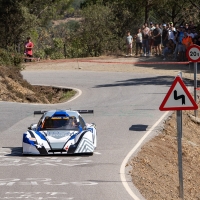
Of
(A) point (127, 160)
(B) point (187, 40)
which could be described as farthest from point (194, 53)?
(B) point (187, 40)

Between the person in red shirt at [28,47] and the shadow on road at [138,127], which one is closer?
the shadow on road at [138,127]

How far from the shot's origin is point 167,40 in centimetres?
4047

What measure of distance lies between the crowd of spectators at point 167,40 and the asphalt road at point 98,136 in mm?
3149

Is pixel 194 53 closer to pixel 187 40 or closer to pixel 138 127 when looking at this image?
pixel 138 127

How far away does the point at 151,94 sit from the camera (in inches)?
1158

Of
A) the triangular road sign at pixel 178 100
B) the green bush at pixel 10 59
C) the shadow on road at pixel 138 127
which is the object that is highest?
the triangular road sign at pixel 178 100

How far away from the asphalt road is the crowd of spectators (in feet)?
10.3

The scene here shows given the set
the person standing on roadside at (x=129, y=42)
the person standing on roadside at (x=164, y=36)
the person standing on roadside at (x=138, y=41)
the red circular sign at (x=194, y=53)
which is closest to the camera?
the red circular sign at (x=194, y=53)

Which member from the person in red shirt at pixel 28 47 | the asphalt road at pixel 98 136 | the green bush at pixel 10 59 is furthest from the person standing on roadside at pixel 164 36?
the green bush at pixel 10 59

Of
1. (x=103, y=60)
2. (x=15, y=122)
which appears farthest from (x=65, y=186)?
(x=103, y=60)

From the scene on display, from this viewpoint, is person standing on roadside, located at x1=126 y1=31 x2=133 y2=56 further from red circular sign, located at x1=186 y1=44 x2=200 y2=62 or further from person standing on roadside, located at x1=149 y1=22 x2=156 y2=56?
red circular sign, located at x1=186 y1=44 x2=200 y2=62

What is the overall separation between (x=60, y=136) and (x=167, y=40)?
25203mm

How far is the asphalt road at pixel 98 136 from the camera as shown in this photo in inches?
478

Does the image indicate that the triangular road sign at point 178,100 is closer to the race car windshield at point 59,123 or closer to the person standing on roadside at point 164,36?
the race car windshield at point 59,123
